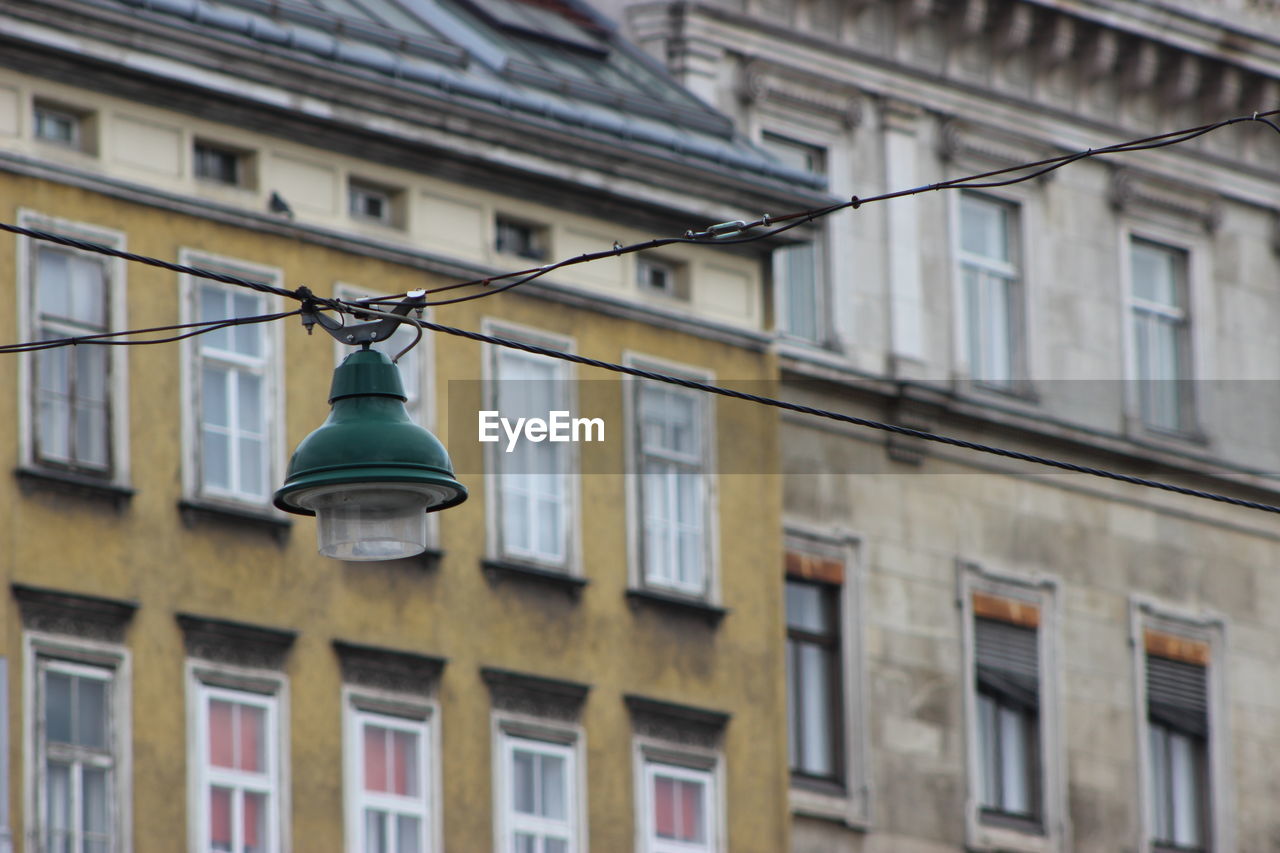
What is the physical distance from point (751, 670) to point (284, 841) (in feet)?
16.0

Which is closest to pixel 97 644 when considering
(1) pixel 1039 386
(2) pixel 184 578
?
(2) pixel 184 578

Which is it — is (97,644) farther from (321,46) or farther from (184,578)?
(321,46)

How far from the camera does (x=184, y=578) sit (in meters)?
26.1

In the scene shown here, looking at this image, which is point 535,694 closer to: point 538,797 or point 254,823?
point 538,797

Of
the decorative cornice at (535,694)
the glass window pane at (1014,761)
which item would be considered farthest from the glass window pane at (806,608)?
the decorative cornice at (535,694)

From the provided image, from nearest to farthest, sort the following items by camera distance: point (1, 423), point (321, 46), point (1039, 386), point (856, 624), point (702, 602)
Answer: point (1, 423), point (321, 46), point (702, 602), point (856, 624), point (1039, 386)

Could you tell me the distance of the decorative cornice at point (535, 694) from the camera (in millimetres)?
27828

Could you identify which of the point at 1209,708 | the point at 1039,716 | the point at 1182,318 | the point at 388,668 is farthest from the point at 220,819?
the point at 1182,318

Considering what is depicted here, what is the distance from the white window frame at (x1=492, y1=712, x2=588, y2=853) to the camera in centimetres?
2775

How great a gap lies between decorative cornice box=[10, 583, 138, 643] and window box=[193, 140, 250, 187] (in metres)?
3.23

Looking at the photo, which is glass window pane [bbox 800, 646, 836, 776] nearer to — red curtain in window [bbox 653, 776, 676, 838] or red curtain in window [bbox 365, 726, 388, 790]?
red curtain in window [bbox 653, 776, 676, 838]

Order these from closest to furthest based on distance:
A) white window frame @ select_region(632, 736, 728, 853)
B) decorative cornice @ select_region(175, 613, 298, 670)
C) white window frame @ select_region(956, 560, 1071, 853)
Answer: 1. decorative cornice @ select_region(175, 613, 298, 670)
2. white window frame @ select_region(632, 736, 728, 853)
3. white window frame @ select_region(956, 560, 1071, 853)

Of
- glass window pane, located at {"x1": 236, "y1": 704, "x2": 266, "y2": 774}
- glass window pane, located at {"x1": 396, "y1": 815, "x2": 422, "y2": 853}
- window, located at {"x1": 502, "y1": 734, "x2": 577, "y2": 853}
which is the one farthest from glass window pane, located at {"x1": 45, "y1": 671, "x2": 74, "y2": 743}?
window, located at {"x1": 502, "y1": 734, "x2": 577, "y2": 853}

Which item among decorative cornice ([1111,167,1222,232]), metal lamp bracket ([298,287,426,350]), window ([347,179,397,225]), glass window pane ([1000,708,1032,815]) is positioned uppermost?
decorative cornice ([1111,167,1222,232])
